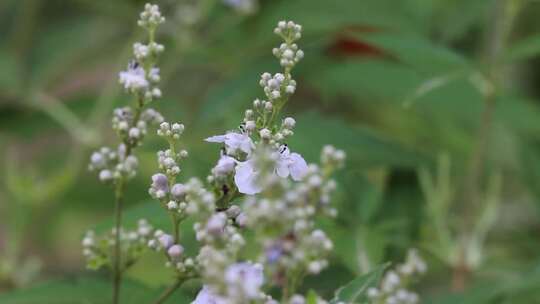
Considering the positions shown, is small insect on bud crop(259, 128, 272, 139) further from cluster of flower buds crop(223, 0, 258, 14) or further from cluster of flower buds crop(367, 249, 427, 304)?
cluster of flower buds crop(223, 0, 258, 14)

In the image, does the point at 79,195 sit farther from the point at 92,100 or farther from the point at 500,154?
the point at 500,154

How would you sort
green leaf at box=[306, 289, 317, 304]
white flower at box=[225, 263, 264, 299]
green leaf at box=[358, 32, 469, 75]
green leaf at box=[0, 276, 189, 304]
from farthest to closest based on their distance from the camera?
green leaf at box=[358, 32, 469, 75] < green leaf at box=[0, 276, 189, 304] < green leaf at box=[306, 289, 317, 304] < white flower at box=[225, 263, 264, 299]

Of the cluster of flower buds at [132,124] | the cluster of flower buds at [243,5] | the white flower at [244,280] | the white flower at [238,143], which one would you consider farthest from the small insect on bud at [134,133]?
the cluster of flower buds at [243,5]

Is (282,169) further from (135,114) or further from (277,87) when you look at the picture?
(135,114)

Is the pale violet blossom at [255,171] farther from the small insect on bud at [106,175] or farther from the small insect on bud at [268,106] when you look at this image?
the small insect on bud at [106,175]

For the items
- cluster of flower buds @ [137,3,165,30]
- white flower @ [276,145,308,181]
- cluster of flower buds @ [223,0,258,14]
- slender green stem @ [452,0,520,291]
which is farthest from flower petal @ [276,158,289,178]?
cluster of flower buds @ [223,0,258,14]

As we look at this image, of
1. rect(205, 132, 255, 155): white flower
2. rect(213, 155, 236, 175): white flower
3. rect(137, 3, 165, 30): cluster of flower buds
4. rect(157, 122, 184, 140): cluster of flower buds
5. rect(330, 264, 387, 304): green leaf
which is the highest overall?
rect(137, 3, 165, 30): cluster of flower buds

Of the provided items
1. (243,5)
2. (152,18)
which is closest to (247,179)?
(152,18)
